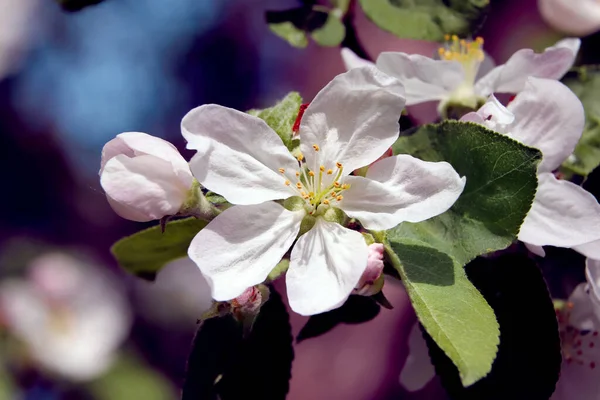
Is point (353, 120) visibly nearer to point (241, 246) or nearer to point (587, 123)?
point (241, 246)

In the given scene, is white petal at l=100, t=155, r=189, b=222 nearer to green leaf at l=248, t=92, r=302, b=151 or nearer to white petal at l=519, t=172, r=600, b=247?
green leaf at l=248, t=92, r=302, b=151

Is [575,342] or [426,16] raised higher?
[426,16]

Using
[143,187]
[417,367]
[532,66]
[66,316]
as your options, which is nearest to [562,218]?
[532,66]

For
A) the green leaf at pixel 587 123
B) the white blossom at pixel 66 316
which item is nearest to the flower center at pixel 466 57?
the green leaf at pixel 587 123

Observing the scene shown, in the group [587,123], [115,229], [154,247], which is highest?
[587,123]

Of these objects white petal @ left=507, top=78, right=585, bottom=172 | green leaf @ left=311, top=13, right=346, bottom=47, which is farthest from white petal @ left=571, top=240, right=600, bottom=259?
green leaf @ left=311, top=13, right=346, bottom=47

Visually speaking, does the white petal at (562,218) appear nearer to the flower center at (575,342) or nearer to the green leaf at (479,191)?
the green leaf at (479,191)

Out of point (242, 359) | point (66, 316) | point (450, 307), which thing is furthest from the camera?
point (66, 316)
